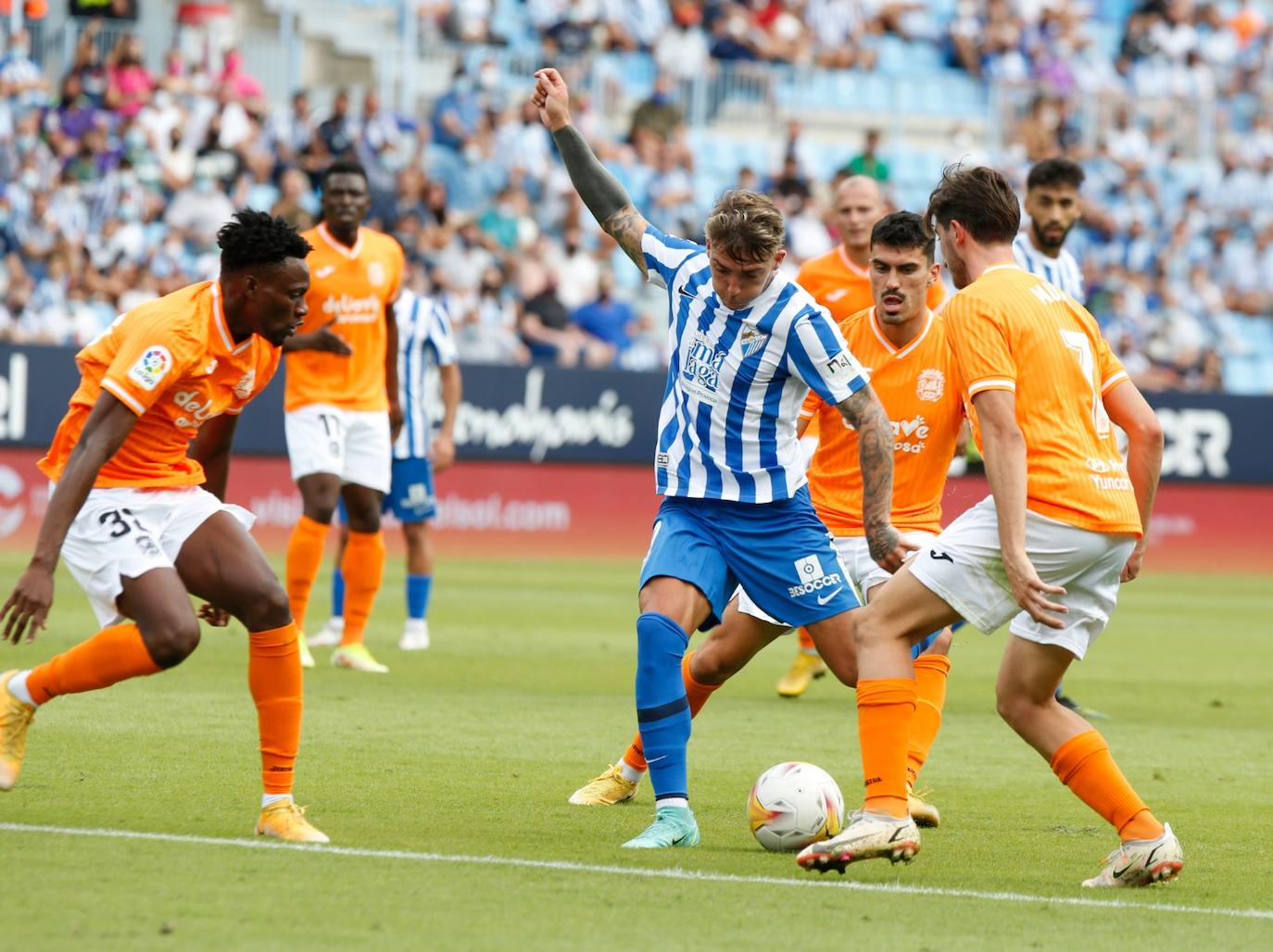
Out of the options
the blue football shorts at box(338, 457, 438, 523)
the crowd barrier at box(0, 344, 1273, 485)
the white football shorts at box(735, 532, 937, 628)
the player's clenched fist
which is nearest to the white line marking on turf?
the white football shorts at box(735, 532, 937, 628)

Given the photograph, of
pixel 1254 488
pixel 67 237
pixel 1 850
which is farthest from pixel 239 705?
pixel 1254 488

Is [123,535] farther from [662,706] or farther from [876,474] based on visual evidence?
[876,474]

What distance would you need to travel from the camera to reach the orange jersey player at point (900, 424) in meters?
7.54

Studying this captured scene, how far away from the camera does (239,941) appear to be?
15.5 ft

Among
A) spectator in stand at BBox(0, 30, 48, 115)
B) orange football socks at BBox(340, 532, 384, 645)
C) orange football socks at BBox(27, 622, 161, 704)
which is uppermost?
spectator in stand at BBox(0, 30, 48, 115)

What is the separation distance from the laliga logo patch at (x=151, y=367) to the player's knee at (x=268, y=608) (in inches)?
28.2

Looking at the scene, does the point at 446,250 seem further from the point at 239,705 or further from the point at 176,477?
the point at 176,477

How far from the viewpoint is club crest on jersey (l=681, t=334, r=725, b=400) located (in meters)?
6.59

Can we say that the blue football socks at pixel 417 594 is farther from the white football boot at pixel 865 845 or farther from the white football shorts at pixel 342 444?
the white football boot at pixel 865 845

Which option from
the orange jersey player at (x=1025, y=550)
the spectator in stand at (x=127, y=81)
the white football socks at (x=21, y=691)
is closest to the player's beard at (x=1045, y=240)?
the orange jersey player at (x=1025, y=550)

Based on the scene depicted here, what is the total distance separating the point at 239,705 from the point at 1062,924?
200 inches

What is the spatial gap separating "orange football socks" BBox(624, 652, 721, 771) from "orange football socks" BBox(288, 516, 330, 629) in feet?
14.4

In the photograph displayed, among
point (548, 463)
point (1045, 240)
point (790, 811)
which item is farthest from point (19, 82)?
point (790, 811)

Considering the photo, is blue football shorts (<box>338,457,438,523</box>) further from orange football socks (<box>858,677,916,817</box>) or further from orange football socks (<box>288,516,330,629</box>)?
orange football socks (<box>858,677,916,817</box>)
